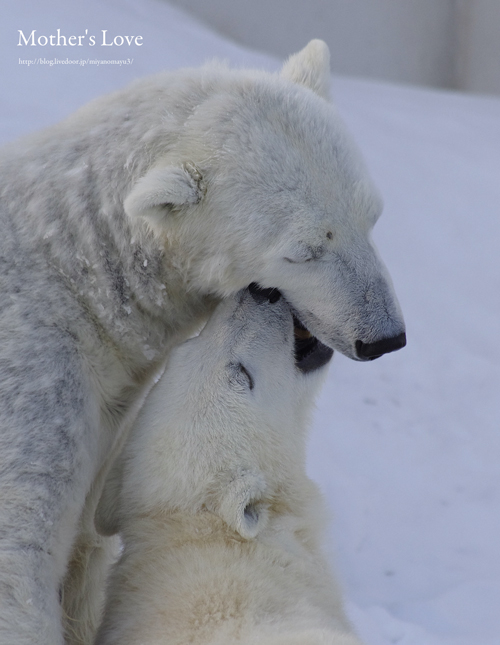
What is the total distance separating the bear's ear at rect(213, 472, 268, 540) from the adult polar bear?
17.3 inches

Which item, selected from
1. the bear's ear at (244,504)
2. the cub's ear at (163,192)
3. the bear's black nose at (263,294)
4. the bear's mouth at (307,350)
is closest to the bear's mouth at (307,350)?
the bear's mouth at (307,350)

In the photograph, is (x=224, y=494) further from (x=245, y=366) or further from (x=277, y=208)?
(x=277, y=208)

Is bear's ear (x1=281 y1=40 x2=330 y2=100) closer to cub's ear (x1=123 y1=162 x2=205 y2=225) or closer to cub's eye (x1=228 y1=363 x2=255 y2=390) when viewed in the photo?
cub's ear (x1=123 y1=162 x2=205 y2=225)

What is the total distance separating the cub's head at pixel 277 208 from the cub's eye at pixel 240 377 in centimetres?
24

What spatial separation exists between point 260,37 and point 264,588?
937cm

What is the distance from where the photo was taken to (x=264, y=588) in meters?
2.29

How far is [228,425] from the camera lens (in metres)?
2.50

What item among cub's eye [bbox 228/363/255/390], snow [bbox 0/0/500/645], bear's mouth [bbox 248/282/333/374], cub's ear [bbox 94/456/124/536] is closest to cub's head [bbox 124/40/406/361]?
bear's mouth [bbox 248/282/333/374]

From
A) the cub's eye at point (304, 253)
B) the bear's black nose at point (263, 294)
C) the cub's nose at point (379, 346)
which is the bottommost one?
the cub's nose at point (379, 346)

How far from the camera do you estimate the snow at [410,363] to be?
164 inches

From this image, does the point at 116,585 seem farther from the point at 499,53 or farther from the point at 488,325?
the point at 499,53

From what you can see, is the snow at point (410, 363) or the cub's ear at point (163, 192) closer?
the cub's ear at point (163, 192)

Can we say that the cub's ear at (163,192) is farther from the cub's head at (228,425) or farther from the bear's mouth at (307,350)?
the bear's mouth at (307,350)

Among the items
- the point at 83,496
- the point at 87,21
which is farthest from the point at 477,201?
the point at 83,496
